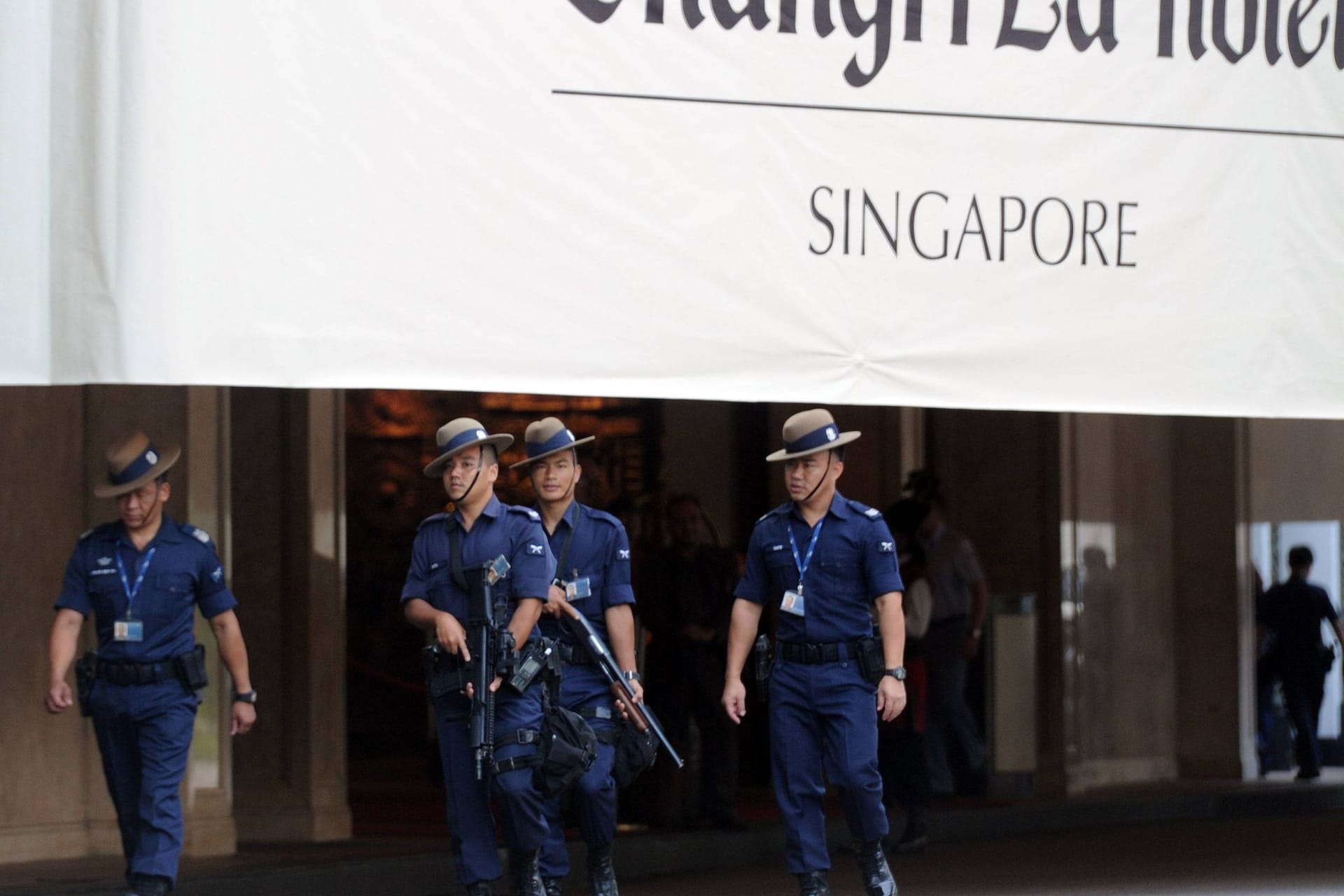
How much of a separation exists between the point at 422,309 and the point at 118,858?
401 cm

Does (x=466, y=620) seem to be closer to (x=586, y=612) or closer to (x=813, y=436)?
(x=586, y=612)

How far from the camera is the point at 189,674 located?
9711mm

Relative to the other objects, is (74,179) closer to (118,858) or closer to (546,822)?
(546,822)

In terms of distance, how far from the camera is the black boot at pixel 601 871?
10.3 metres

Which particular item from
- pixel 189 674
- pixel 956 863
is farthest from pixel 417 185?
pixel 956 863

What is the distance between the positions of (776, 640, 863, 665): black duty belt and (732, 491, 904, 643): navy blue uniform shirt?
0.03 m

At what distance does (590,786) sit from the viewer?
1018 centimetres

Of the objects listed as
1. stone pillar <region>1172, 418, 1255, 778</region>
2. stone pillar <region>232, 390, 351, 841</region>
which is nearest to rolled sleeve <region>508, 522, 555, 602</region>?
stone pillar <region>232, 390, 351, 841</region>

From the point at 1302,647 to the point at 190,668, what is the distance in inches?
426

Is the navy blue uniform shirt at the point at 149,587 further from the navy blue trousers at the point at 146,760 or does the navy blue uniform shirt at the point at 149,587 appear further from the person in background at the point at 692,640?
the person in background at the point at 692,640

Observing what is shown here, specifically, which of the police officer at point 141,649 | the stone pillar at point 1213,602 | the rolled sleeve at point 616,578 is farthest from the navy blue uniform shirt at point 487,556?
the stone pillar at point 1213,602

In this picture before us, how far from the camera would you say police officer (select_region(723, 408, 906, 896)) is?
32.9 ft

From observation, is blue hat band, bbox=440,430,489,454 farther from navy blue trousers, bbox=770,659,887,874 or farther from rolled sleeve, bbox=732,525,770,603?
navy blue trousers, bbox=770,659,887,874

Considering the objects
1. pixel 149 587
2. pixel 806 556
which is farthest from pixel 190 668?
pixel 806 556
